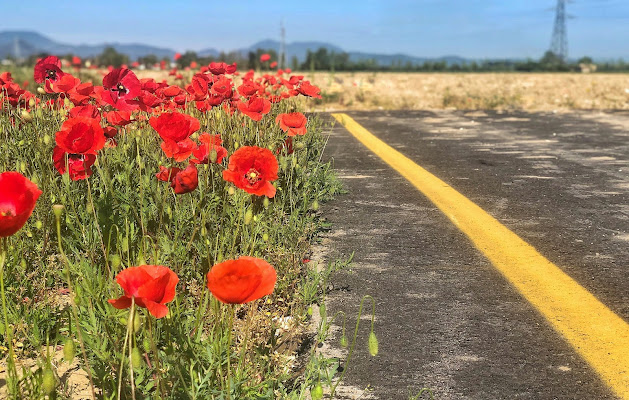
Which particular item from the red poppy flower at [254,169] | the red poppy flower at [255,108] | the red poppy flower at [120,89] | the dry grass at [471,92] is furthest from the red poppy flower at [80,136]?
the dry grass at [471,92]

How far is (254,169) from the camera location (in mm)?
2143

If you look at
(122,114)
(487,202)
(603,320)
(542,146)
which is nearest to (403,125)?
(542,146)

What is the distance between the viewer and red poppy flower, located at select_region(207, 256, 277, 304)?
4.41 feet

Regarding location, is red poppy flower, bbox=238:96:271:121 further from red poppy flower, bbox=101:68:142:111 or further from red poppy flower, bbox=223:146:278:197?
red poppy flower, bbox=223:146:278:197

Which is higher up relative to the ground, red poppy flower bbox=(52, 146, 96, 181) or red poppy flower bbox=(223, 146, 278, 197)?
red poppy flower bbox=(223, 146, 278, 197)

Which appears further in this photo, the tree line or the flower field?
the tree line

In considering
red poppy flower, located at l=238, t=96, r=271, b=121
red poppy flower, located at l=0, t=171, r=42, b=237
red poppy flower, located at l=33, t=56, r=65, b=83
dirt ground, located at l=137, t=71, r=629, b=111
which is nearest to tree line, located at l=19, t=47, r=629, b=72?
dirt ground, located at l=137, t=71, r=629, b=111

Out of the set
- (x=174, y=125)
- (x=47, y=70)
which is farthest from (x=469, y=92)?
(x=174, y=125)

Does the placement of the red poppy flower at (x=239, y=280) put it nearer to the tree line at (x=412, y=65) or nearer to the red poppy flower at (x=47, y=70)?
the red poppy flower at (x=47, y=70)

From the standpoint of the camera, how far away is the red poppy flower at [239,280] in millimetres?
1343

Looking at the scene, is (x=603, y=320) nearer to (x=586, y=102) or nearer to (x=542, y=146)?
(x=542, y=146)

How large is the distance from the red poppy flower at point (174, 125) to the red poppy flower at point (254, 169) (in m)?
0.21

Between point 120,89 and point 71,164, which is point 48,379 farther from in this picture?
point 120,89

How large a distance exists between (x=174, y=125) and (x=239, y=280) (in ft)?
3.48
